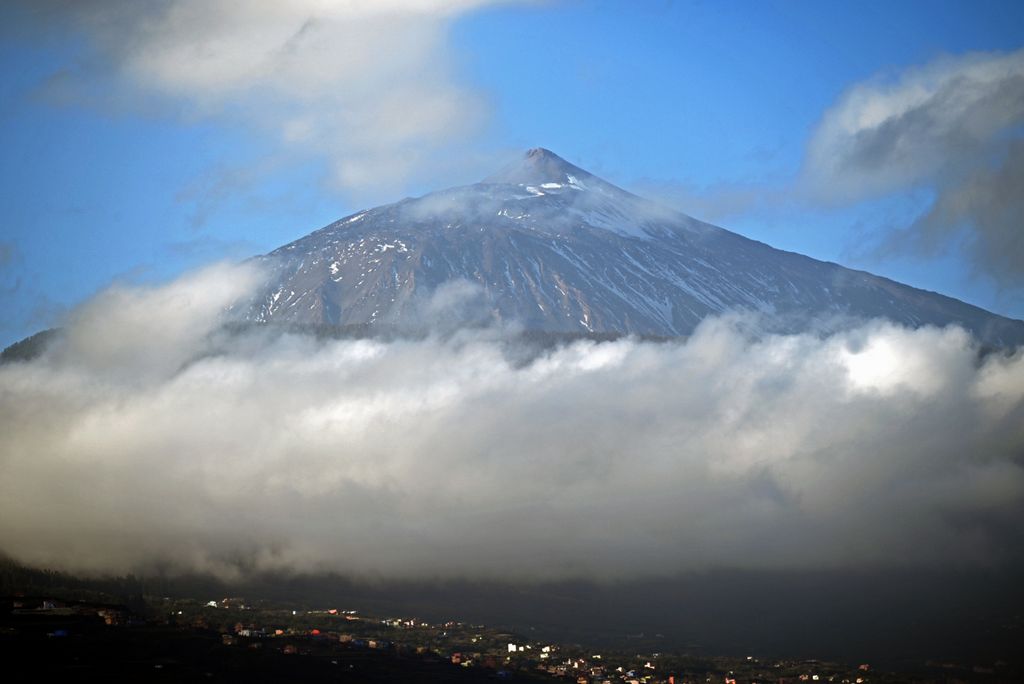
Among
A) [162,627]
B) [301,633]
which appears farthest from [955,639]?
[162,627]

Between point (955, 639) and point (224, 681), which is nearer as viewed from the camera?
point (224, 681)

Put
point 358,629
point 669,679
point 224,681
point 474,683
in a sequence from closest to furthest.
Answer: point 224,681 < point 474,683 < point 669,679 < point 358,629

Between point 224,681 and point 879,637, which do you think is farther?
point 879,637

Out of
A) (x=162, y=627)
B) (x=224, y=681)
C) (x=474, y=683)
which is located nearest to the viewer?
(x=224, y=681)

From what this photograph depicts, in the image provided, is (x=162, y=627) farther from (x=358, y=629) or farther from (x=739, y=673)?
(x=739, y=673)

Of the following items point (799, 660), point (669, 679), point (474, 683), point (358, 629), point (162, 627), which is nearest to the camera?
point (474, 683)

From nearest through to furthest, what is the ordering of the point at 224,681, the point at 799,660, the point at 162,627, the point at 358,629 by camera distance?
1. the point at 224,681
2. the point at 162,627
3. the point at 358,629
4. the point at 799,660

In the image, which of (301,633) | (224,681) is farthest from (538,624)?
(224,681)

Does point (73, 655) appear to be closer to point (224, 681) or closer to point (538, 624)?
point (224, 681)
